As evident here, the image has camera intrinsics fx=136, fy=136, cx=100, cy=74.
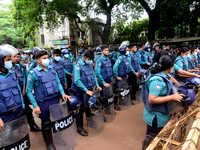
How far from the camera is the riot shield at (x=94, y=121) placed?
2939 millimetres

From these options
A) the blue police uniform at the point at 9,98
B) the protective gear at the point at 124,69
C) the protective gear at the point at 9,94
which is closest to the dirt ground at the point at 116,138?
the blue police uniform at the point at 9,98

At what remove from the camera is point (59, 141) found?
237cm

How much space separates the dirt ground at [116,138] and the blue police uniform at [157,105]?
0.85m

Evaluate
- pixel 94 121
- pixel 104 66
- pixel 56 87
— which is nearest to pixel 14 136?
pixel 56 87

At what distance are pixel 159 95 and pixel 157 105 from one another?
158mm

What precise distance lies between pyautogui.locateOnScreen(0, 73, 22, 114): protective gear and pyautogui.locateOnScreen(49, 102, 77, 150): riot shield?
56 cm

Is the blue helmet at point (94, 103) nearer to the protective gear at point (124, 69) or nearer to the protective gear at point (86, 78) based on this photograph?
the protective gear at point (86, 78)

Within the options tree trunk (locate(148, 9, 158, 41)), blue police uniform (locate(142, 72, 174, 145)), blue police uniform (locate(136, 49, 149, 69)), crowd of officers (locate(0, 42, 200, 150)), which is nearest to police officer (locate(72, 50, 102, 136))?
crowd of officers (locate(0, 42, 200, 150))

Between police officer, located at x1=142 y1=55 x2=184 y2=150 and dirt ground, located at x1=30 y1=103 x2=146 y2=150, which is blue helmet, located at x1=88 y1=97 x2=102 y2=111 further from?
police officer, located at x1=142 y1=55 x2=184 y2=150

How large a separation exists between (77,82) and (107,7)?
11.8 m

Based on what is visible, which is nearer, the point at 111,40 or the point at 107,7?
the point at 107,7

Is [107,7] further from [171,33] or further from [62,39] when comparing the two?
[62,39]

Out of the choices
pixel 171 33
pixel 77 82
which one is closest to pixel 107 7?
pixel 171 33

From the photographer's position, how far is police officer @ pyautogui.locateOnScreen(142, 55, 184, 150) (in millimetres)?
1867
